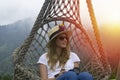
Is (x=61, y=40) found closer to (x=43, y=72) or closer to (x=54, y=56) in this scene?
(x=54, y=56)

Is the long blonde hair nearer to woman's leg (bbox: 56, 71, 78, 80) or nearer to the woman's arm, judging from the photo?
the woman's arm

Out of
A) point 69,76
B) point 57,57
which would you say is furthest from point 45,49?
point 69,76

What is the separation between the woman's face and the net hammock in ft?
1.82

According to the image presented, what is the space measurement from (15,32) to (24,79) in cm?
17899

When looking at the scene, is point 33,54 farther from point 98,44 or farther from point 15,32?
point 15,32

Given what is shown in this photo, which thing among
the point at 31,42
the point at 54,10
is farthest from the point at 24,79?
the point at 54,10

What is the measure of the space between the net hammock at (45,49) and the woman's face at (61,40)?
56 cm

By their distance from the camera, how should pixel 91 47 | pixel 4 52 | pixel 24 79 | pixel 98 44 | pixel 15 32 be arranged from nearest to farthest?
1. pixel 24 79
2. pixel 98 44
3. pixel 91 47
4. pixel 4 52
5. pixel 15 32

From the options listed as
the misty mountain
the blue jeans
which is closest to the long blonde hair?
the blue jeans

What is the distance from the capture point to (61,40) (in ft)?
13.4

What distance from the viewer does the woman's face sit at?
405cm

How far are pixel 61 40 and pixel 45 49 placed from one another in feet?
6.15

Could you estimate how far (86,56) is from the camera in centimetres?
603

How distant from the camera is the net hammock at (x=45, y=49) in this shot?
525cm
